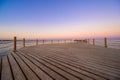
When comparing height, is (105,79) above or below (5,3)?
below

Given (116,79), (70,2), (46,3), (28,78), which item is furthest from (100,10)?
(28,78)

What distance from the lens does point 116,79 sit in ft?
6.18

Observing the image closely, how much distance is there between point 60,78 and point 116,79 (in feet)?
4.19

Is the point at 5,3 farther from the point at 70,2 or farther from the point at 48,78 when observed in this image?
the point at 48,78

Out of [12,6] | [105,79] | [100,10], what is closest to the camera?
[105,79]

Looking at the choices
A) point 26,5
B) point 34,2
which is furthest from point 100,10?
point 26,5

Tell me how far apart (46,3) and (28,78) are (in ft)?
40.3

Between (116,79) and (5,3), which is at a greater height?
(5,3)

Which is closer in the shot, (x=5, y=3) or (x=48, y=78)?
(x=48, y=78)

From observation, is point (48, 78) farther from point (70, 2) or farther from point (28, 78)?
point (70, 2)

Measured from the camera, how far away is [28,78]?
1.92 meters

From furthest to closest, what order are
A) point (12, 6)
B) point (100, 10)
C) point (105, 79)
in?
1. point (100, 10)
2. point (12, 6)
3. point (105, 79)

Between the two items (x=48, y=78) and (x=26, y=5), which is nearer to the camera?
(x=48, y=78)

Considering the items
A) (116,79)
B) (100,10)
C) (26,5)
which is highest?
(26,5)
